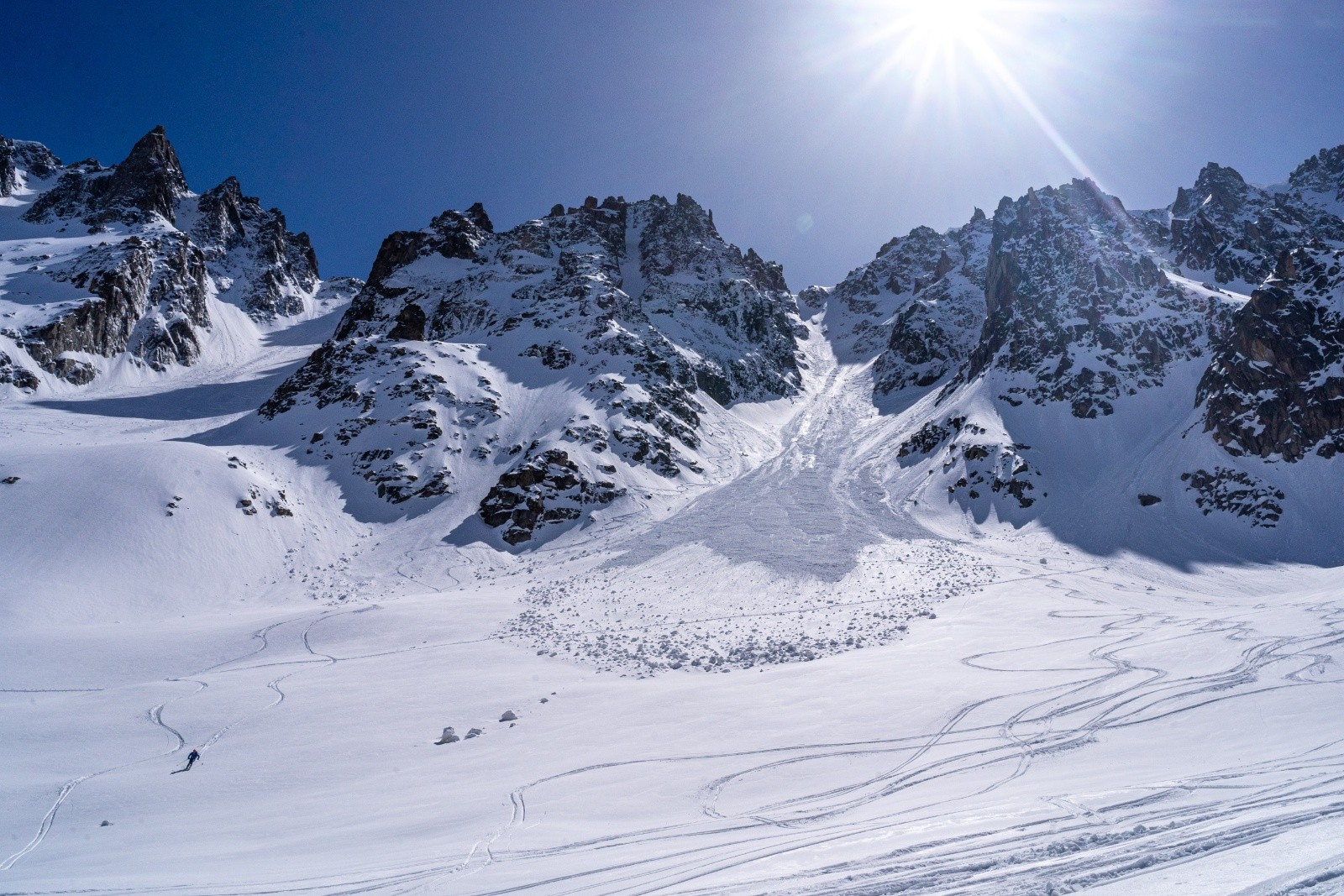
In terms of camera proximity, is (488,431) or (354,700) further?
(488,431)

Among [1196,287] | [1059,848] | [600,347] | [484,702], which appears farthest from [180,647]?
[1196,287]

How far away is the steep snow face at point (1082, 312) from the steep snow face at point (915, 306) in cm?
1523

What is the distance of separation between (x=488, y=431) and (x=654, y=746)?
4781cm

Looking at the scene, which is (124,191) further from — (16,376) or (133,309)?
(16,376)

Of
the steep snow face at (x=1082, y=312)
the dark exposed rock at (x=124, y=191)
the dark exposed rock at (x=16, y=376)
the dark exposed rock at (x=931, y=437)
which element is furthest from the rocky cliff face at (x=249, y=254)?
the steep snow face at (x=1082, y=312)

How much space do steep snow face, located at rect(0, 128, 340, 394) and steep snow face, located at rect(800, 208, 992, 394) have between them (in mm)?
107683

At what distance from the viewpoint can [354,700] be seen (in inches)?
641

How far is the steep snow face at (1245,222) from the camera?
262ft

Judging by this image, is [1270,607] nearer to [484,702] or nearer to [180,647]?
[484,702]

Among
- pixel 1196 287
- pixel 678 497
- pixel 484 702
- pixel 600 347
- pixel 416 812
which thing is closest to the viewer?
pixel 416 812

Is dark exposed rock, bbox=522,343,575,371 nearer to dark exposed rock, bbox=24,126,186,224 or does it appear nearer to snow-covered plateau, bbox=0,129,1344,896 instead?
snow-covered plateau, bbox=0,129,1344,896

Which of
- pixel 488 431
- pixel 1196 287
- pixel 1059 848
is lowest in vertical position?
pixel 1059 848

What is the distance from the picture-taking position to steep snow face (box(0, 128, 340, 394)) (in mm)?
72188

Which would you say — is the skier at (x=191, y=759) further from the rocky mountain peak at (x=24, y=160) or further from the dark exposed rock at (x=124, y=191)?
the rocky mountain peak at (x=24, y=160)
